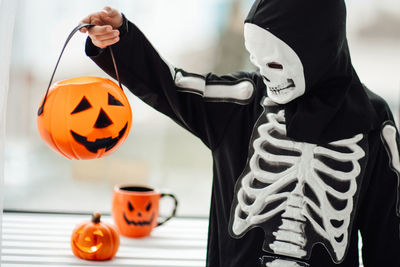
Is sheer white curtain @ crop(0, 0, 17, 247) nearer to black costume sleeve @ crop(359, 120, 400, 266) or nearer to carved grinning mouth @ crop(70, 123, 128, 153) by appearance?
carved grinning mouth @ crop(70, 123, 128, 153)

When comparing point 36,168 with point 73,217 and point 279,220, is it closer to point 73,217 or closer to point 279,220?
point 73,217

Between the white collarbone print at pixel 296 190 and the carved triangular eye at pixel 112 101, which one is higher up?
the carved triangular eye at pixel 112 101

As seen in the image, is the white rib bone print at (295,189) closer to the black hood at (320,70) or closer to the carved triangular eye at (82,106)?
the black hood at (320,70)

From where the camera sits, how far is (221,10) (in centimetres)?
149

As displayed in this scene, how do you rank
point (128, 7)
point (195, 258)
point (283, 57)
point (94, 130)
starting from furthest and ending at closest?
point (128, 7) < point (195, 258) < point (283, 57) < point (94, 130)

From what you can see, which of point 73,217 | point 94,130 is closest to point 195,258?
point 73,217

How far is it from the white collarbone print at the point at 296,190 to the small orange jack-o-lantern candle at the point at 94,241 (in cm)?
30

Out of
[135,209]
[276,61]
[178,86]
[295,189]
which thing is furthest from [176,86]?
[135,209]

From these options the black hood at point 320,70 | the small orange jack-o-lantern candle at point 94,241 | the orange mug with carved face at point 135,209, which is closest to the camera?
the black hood at point 320,70

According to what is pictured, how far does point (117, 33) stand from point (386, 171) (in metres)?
0.59

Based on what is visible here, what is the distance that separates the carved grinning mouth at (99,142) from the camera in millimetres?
808

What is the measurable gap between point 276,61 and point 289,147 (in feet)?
0.59

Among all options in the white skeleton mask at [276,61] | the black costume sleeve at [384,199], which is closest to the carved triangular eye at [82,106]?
the white skeleton mask at [276,61]

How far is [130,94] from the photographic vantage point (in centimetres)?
148
